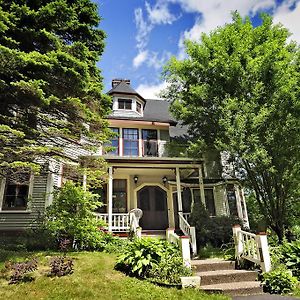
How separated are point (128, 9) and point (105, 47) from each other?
76.6 inches

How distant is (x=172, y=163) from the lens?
12047 millimetres

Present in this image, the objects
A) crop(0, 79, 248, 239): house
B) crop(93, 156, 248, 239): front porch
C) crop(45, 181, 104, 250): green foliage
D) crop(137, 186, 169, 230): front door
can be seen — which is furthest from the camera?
crop(137, 186, 169, 230): front door

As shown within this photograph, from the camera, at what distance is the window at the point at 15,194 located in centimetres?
1069

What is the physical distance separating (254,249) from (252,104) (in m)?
5.40

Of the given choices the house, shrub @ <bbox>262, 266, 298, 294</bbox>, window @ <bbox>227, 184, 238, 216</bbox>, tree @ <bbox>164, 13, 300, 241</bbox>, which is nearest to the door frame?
the house

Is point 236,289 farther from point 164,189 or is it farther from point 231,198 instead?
point 231,198

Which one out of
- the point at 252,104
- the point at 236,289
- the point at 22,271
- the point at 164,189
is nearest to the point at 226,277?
the point at 236,289

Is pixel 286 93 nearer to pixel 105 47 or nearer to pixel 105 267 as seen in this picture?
pixel 105 47

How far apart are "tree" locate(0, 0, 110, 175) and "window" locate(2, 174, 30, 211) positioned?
7.94 ft

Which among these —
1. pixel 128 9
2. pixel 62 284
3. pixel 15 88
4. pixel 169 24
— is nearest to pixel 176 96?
pixel 169 24

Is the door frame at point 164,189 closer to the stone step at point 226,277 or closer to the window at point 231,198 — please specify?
the window at point 231,198

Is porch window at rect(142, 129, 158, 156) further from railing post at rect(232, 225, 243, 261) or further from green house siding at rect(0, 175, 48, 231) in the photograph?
railing post at rect(232, 225, 243, 261)

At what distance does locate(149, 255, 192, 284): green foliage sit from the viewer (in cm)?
597

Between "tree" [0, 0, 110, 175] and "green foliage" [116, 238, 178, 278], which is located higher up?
"tree" [0, 0, 110, 175]
